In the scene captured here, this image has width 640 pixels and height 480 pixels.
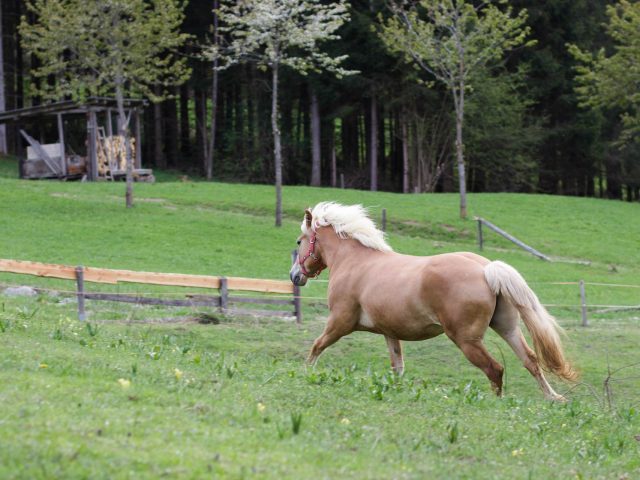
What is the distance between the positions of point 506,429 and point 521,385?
6.25 meters

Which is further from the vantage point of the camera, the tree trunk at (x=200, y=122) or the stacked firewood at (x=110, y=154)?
the tree trunk at (x=200, y=122)

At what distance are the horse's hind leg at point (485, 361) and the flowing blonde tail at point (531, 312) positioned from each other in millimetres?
555

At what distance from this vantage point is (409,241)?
31.3m

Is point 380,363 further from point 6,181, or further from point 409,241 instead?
point 6,181

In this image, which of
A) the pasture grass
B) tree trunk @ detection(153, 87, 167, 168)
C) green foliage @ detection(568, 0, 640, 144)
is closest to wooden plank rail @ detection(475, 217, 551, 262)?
green foliage @ detection(568, 0, 640, 144)

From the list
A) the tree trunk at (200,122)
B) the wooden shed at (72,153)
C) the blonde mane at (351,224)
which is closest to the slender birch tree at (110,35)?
the wooden shed at (72,153)

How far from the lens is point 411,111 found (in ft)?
171

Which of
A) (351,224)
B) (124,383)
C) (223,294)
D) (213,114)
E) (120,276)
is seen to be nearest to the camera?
(124,383)

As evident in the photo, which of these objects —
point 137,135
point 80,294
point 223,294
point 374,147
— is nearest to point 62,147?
point 137,135

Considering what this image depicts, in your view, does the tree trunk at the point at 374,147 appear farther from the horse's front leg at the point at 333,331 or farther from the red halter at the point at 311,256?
the horse's front leg at the point at 333,331

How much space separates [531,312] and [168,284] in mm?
9038

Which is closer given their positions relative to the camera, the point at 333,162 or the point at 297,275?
the point at 297,275

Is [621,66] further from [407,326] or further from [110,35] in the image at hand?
[407,326]

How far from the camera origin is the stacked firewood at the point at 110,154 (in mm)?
45062
